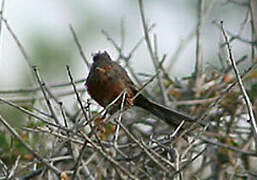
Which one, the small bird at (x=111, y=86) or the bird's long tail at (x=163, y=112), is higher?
the small bird at (x=111, y=86)

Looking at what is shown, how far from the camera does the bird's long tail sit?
14.0ft

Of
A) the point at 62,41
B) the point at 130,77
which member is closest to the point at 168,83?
the point at 130,77

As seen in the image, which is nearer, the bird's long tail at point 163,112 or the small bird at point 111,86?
the bird's long tail at point 163,112

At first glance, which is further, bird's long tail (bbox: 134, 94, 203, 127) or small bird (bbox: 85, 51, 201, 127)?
small bird (bbox: 85, 51, 201, 127)

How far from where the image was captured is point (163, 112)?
14.7ft

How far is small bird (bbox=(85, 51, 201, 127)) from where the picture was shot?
14.7ft

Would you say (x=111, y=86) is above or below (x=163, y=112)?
above

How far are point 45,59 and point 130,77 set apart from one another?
792 cm

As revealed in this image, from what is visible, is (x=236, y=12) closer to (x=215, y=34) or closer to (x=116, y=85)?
(x=215, y=34)

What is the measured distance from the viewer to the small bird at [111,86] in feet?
14.7

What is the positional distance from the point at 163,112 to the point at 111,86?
1.49 feet

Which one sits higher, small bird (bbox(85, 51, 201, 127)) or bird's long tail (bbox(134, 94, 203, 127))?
small bird (bbox(85, 51, 201, 127))

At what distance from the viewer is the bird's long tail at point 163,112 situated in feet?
14.0

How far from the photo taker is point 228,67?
4.97 m
